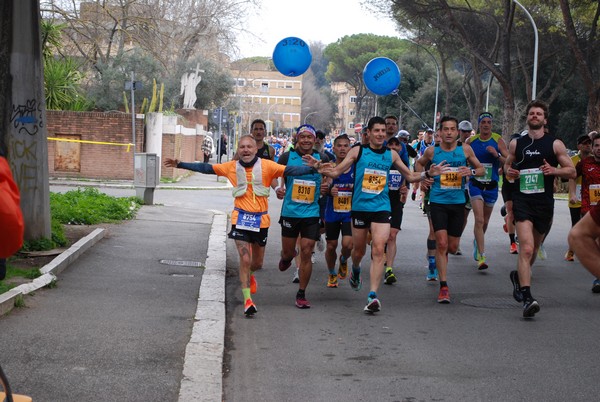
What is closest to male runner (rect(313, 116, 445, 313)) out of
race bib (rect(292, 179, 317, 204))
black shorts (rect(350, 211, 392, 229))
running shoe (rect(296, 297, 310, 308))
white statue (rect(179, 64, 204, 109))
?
black shorts (rect(350, 211, 392, 229))

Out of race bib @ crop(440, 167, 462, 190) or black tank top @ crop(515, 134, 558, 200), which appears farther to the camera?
race bib @ crop(440, 167, 462, 190)

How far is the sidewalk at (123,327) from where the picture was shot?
20.2 feet

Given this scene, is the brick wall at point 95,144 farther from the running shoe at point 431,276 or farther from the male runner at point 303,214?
the male runner at point 303,214

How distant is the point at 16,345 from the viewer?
6988mm

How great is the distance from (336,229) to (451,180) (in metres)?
1.42

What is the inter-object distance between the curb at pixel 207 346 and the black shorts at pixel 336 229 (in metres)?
1.32

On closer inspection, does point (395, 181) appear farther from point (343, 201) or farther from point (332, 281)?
point (332, 281)

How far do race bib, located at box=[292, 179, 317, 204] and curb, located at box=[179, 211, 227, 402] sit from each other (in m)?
1.27

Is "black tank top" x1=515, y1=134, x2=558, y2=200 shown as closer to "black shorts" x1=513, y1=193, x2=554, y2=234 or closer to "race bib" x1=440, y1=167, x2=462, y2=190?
"black shorts" x1=513, y1=193, x2=554, y2=234

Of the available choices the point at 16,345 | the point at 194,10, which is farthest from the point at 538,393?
the point at 194,10

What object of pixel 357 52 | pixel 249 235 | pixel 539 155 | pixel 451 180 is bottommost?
pixel 249 235

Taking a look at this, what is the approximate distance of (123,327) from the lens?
792cm

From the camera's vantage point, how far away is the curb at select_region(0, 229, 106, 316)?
8.22 metres

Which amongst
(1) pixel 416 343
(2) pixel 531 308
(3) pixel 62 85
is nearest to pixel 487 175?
(2) pixel 531 308
